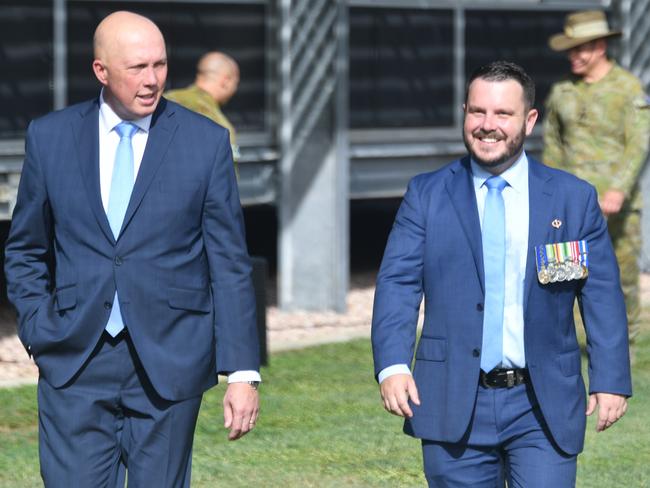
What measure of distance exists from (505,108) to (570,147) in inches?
219

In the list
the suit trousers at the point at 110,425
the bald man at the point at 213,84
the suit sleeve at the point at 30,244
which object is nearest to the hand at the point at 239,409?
the suit trousers at the point at 110,425

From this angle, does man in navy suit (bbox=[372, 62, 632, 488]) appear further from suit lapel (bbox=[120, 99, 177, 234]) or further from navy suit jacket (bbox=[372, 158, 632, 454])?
suit lapel (bbox=[120, 99, 177, 234])

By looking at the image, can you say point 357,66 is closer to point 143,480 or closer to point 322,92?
point 322,92

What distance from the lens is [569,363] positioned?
17.1 feet

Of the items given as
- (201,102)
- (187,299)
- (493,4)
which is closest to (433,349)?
(187,299)

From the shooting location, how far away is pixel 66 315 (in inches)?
201

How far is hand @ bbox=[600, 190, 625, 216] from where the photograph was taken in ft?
33.1

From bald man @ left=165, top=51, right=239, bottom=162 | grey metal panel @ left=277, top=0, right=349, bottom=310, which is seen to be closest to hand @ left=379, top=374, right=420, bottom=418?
bald man @ left=165, top=51, right=239, bottom=162

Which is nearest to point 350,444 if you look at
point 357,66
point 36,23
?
point 36,23

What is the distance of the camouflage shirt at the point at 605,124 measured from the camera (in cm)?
1036

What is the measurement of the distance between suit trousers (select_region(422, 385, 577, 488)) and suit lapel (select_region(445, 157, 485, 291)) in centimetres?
37

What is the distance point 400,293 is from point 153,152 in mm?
883

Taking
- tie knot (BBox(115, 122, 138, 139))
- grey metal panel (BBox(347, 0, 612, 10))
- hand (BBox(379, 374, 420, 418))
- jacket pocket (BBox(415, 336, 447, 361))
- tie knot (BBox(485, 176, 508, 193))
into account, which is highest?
grey metal panel (BBox(347, 0, 612, 10))

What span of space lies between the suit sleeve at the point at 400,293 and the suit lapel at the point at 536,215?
34 centimetres
